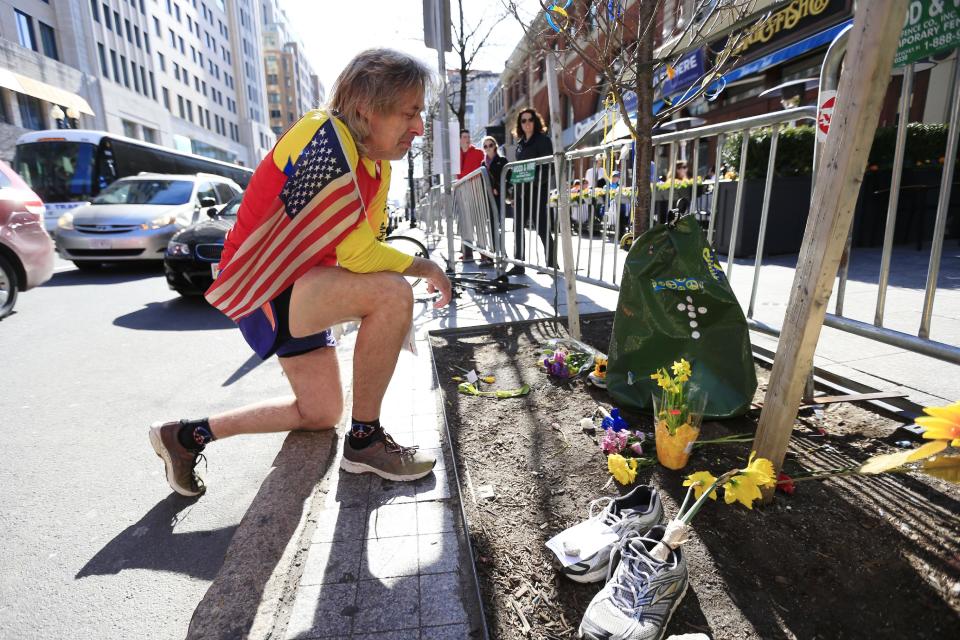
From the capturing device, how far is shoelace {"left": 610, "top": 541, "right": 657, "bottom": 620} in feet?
4.29

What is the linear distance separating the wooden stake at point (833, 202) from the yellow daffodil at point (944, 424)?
623 mm

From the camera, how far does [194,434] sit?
214 centimetres

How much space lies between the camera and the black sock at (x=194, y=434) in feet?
7.02

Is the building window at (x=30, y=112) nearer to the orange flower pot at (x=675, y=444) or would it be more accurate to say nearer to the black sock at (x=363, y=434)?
the black sock at (x=363, y=434)

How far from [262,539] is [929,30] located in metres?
2.93

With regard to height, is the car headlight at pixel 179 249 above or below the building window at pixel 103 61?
below

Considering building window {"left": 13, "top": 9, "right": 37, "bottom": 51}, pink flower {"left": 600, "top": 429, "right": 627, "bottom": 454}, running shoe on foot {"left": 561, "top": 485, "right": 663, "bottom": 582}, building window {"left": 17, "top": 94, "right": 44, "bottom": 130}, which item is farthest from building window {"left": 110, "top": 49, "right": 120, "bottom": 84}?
running shoe on foot {"left": 561, "top": 485, "right": 663, "bottom": 582}

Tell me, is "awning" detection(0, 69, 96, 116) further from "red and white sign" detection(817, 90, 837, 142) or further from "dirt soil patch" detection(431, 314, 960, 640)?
"red and white sign" detection(817, 90, 837, 142)

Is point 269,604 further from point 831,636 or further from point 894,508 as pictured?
point 894,508

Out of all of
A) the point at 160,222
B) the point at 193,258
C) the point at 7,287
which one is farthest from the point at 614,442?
the point at 160,222

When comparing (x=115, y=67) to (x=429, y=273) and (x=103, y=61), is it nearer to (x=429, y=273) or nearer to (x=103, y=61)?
(x=103, y=61)

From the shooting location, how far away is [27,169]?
13500 millimetres

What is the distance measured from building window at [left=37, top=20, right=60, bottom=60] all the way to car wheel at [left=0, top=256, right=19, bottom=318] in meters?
31.7

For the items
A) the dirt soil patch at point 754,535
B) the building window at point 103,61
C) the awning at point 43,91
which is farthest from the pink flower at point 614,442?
the building window at point 103,61
